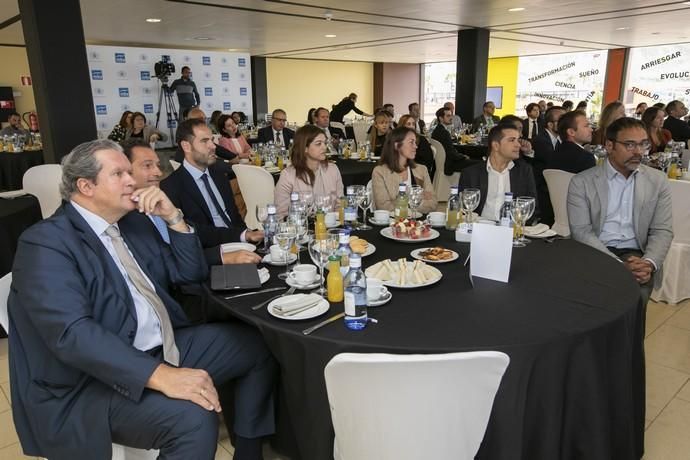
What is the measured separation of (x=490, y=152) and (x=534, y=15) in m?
6.04

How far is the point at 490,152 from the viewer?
3.47 m

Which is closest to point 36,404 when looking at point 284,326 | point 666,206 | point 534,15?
point 284,326

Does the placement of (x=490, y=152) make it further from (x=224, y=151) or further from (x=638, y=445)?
(x=224, y=151)

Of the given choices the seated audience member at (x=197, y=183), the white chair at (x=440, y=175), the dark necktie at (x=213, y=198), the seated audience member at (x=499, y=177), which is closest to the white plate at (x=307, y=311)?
the seated audience member at (x=197, y=183)

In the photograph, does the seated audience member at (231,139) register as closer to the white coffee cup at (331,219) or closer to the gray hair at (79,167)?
the white coffee cup at (331,219)

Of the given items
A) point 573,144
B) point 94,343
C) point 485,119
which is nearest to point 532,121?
point 485,119

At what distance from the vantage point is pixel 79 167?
1.72 meters

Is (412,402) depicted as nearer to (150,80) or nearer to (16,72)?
(150,80)

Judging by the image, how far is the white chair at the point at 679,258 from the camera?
3738mm

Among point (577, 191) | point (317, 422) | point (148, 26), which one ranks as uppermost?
point (148, 26)

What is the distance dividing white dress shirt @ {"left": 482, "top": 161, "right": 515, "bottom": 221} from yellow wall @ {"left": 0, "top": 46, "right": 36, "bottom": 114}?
1316 cm

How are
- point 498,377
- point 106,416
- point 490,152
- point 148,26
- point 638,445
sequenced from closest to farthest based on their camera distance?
point 498,377
point 106,416
point 638,445
point 490,152
point 148,26

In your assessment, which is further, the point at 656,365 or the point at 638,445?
the point at 656,365

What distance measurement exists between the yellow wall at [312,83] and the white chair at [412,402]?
17.6 m
